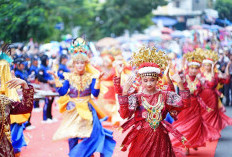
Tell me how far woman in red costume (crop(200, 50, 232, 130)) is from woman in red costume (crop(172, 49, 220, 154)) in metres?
0.82

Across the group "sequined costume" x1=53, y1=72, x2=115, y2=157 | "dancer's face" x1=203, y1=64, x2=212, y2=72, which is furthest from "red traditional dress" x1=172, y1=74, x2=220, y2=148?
"sequined costume" x1=53, y1=72, x2=115, y2=157

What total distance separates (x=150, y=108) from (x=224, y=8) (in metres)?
11.7

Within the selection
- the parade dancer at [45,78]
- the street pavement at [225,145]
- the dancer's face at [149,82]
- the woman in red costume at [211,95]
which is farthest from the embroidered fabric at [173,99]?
the parade dancer at [45,78]

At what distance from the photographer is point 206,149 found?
8602 mm

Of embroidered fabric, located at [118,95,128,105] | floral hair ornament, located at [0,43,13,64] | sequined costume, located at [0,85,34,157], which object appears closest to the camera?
sequined costume, located at [0,85,34,157]

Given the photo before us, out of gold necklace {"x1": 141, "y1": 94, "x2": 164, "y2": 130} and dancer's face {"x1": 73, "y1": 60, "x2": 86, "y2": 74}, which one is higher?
dancer's face {"x1": 73, "y1": 60, "x2": 86, "y2": 74}

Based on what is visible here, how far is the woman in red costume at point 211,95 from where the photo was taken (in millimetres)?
9727

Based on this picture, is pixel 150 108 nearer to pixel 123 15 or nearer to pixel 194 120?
pixel 194 120

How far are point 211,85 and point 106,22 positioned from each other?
26339 millimetres

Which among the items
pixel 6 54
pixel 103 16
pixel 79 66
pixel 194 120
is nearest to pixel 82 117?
pixel 79 66

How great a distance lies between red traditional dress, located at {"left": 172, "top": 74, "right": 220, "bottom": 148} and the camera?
7.94 metres

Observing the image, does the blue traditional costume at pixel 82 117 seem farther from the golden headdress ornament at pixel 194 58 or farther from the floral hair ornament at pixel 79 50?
the golden headdress ornament at pixel 194 58

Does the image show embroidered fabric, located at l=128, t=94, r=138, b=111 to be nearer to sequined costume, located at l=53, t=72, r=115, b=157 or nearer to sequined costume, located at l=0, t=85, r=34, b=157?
sequined costume, located at l=0, t=85, r=34, b=157

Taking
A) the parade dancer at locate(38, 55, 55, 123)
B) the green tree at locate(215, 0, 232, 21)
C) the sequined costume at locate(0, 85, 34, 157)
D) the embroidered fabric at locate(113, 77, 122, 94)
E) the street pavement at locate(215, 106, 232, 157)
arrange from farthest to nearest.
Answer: the green tree at locate(215, 0, 232, 21)
the parade dancer at locate(38, 55, 55, 123)
the street pavement at locate(215, 106, 232, 157)
the embroidered fabric at locate(113, 77, 122, 94)
the sequined costume at locate(0, 85, 34, 157)
